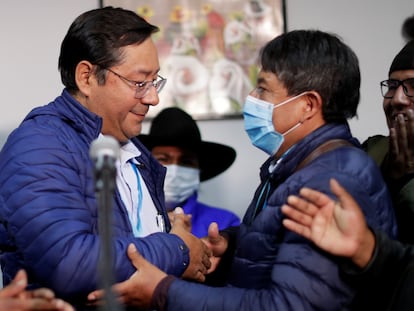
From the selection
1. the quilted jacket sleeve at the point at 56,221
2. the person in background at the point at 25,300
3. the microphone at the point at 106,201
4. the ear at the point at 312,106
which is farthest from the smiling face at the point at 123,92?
the microphone at the point at 106,201

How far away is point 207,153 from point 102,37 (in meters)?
1.22

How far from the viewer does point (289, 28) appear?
333 centimetres

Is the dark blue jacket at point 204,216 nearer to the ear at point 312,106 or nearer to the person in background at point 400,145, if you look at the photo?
the person in background at point 400,145

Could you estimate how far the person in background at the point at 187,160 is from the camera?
2.97 m

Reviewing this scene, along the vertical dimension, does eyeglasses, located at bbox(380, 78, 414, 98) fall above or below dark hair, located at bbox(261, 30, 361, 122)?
below

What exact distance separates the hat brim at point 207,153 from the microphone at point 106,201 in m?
1.84

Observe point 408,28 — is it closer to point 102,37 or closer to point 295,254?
point 102,37

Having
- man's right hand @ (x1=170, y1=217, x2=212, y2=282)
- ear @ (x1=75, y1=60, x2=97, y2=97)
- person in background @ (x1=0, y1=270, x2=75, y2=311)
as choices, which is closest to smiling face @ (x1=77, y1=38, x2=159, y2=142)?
ear @ (x1=75, y1=60, x2=97, y2=97)

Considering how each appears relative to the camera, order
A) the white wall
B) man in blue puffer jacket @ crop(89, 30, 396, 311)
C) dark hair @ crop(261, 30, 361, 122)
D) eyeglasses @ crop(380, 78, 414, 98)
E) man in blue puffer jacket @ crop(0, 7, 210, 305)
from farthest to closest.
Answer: the white wall, eyeglasses @ crop(380, 78, 414, 98), dark hair @ crop(261, 30, 361, 122), man in blue puffer jacket @ crop(0, 7, 210, 305), man in blue puffer jacket @ crop(89, 30, 396, 311)

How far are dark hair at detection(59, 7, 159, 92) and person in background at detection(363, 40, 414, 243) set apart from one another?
0.79 meters

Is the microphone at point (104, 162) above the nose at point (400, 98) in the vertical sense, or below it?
above

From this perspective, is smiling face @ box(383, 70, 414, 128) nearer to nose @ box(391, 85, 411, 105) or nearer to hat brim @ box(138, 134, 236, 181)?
nose @ box(391, 85, 411, 105)

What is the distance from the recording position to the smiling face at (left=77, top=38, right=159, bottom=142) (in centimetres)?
195

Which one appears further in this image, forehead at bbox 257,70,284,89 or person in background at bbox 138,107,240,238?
person in background at bbox 138,107,240,238
